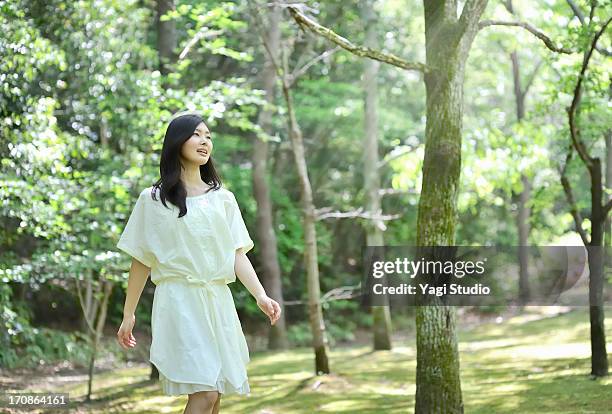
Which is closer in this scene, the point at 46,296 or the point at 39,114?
the point at 39,114

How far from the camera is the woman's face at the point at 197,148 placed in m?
3.20

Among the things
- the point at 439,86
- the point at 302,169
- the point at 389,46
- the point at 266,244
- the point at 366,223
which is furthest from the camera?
the point at 389,46

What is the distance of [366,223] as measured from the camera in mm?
11445

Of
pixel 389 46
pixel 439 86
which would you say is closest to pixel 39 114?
pixel 439 86

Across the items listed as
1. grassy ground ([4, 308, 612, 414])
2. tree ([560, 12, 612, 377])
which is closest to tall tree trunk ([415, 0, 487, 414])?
grassy ground ([4, 308, 612, 414])

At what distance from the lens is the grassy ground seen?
6027 mm

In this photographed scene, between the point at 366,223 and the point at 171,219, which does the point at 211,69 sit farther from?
the point at 171,219

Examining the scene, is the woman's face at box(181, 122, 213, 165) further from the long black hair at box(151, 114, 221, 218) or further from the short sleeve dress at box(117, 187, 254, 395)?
the short sleeve dress at box(117, 187, 254, 395)

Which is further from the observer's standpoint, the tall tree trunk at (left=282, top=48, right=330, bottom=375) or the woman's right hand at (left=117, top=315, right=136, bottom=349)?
the tall tree trunk at (left=282, top=48, right=330, bottom=375)

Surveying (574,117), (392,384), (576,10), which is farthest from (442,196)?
(392,384)

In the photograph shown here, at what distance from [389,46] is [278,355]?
21.5 feet

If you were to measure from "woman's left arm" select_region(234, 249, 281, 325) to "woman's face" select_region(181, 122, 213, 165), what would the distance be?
0.41 m

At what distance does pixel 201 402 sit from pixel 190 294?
408mm

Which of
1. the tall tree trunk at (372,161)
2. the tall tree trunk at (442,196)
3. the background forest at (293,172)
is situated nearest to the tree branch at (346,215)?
the background forest at (293,172)
